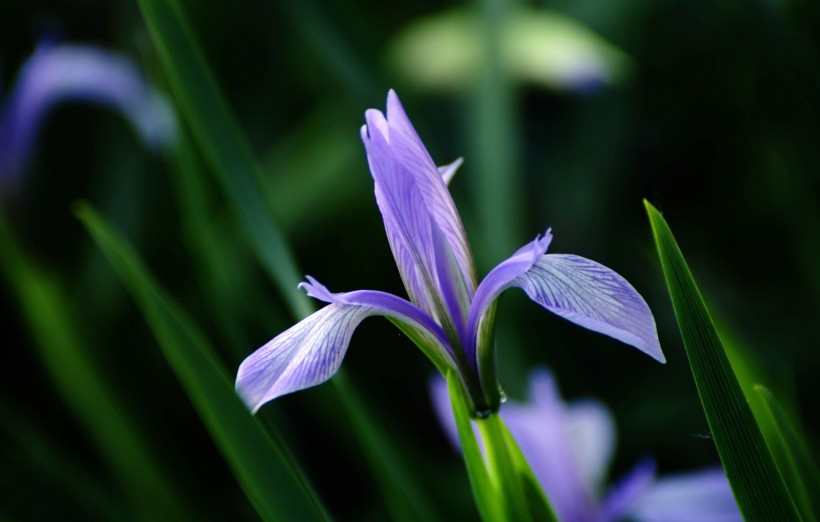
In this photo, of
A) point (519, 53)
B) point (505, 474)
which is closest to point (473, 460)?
point (505, 474)

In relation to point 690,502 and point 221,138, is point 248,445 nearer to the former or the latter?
point 221,138

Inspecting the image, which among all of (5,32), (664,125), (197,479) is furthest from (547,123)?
(5,32)

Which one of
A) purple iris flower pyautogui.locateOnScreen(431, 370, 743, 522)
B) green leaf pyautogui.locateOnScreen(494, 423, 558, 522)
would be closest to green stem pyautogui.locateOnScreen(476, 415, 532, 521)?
green leaf pyautogui.locateOnScreen(494, 423, 558, 522)

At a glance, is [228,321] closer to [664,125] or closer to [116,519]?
[116,519]

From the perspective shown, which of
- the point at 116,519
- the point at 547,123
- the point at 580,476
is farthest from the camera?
the point at 547,123

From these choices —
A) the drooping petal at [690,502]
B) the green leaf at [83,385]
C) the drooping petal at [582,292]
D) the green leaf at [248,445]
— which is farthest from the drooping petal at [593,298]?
the green leaf at [83,385]

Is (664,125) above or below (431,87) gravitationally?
below
